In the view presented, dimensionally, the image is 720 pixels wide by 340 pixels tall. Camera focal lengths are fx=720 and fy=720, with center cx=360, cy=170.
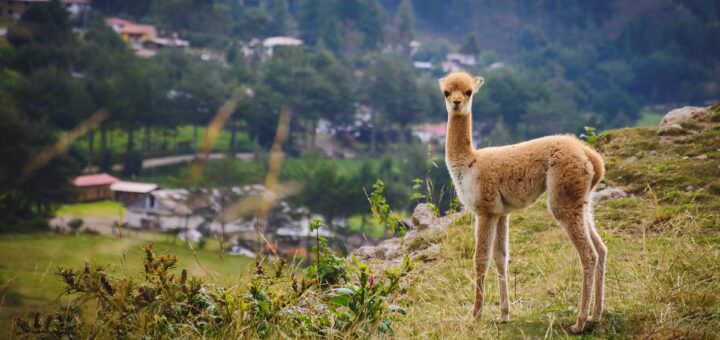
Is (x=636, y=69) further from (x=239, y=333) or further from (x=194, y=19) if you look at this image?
(x=239, y=333)

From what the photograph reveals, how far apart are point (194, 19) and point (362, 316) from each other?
9261 cm

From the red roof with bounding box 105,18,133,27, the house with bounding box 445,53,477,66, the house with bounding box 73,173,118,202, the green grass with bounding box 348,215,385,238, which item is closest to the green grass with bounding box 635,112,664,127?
the house with bounding box 445,53,477,66

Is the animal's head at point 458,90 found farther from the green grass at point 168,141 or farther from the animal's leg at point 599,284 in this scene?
the green grass at point 168,141

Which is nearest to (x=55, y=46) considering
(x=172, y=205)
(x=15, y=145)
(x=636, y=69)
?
(x=15, y=145)

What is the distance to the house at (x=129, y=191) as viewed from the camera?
44625mm

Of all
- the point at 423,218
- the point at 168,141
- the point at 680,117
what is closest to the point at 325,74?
the point at 168,141

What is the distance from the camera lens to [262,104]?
224 ft

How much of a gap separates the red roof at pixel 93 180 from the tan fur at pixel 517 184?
4417 cm

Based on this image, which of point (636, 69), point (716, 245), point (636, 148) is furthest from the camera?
point (636, 69)

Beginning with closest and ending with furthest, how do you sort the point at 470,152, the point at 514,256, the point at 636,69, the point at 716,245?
1. the point at 470,152
2. the point at 716,245
3. the point at 514,256
4. the point at 636,69

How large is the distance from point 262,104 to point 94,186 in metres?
23.6

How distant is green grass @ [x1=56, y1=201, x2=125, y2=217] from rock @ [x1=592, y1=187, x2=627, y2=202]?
1472 inches

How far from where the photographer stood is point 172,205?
43.9 metres

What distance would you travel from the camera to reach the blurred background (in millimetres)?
42062
